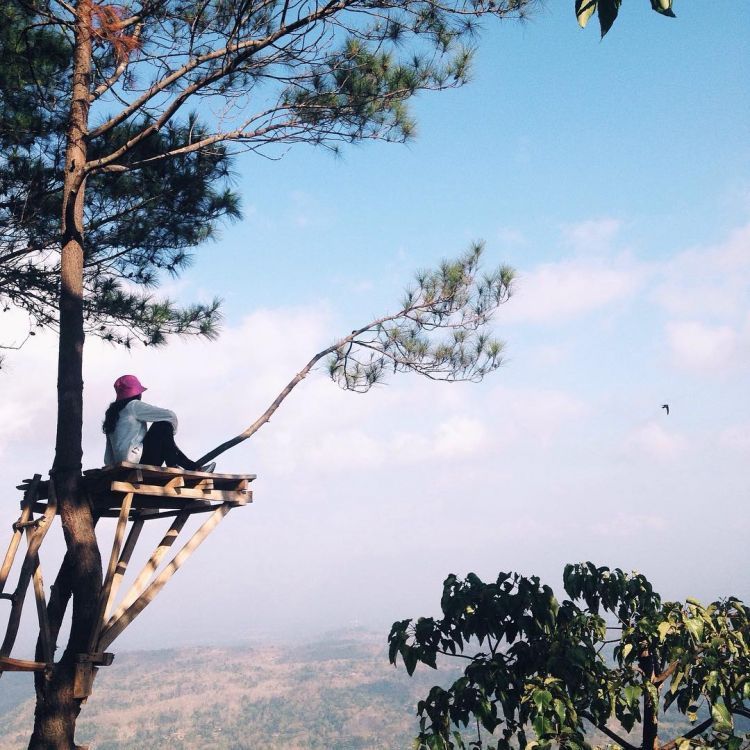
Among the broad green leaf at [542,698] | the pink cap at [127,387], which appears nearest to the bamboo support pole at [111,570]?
the pink cap at [127,387]

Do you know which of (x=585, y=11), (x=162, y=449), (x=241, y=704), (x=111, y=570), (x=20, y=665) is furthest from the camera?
(x=241, y=704)

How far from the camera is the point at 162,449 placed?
17.0ft

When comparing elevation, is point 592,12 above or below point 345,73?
below

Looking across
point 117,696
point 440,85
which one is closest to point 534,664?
point 440,85

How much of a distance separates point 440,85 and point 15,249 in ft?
14.1

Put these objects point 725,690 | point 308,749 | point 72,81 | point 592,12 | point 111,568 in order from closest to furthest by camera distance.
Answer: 1. point 592,12
2. point 725,690
3. point 111,568
4. point 72,81
5. point 308,749

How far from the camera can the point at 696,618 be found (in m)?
3.87

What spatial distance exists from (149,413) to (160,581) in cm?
115

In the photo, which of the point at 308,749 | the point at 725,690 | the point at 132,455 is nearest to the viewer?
the point at 725,690

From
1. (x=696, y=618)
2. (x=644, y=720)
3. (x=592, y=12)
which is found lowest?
(x=644, y=720)

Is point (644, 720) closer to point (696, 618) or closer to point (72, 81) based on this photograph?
point (696, 618)

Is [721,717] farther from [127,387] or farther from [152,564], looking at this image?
[127,387]

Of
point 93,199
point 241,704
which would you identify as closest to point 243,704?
point 241,704

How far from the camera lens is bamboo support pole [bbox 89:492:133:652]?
15.1 ft
